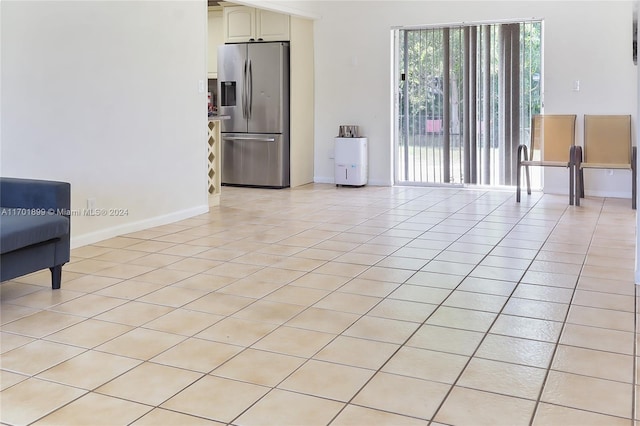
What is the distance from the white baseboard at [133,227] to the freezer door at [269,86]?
6.82ft

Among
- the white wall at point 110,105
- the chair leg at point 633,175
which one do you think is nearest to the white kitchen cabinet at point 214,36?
the white wall at point 110,105

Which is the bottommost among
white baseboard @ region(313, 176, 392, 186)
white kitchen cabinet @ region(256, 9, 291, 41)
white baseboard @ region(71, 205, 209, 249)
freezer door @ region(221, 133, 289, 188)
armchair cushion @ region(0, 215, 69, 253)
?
white baseboard @ region(71, 205, 209, 249)

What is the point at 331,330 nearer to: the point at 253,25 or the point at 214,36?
the point at 253,25

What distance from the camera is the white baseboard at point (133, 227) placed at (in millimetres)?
4660

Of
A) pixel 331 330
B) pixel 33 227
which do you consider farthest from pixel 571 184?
pixel 33 227

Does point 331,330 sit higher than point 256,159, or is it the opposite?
point 256,159

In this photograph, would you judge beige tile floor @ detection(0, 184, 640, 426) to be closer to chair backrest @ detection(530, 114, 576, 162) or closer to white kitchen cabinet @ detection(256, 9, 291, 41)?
chair backrest @ detection(530, 114, 576, 162)

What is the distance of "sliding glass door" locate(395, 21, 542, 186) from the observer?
7375 mm

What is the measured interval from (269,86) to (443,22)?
2.22m

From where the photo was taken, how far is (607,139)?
21.9ft

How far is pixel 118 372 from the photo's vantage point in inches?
96.4

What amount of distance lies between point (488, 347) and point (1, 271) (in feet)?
7.75

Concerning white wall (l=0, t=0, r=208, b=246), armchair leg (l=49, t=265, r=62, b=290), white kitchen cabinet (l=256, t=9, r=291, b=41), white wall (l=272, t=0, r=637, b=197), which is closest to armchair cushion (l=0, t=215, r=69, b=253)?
armchair leg (l=49, t=265, r=62, b=290)

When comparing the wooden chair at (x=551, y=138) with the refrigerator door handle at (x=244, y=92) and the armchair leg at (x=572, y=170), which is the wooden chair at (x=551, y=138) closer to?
the armchair leg at (x=572, y=170)
